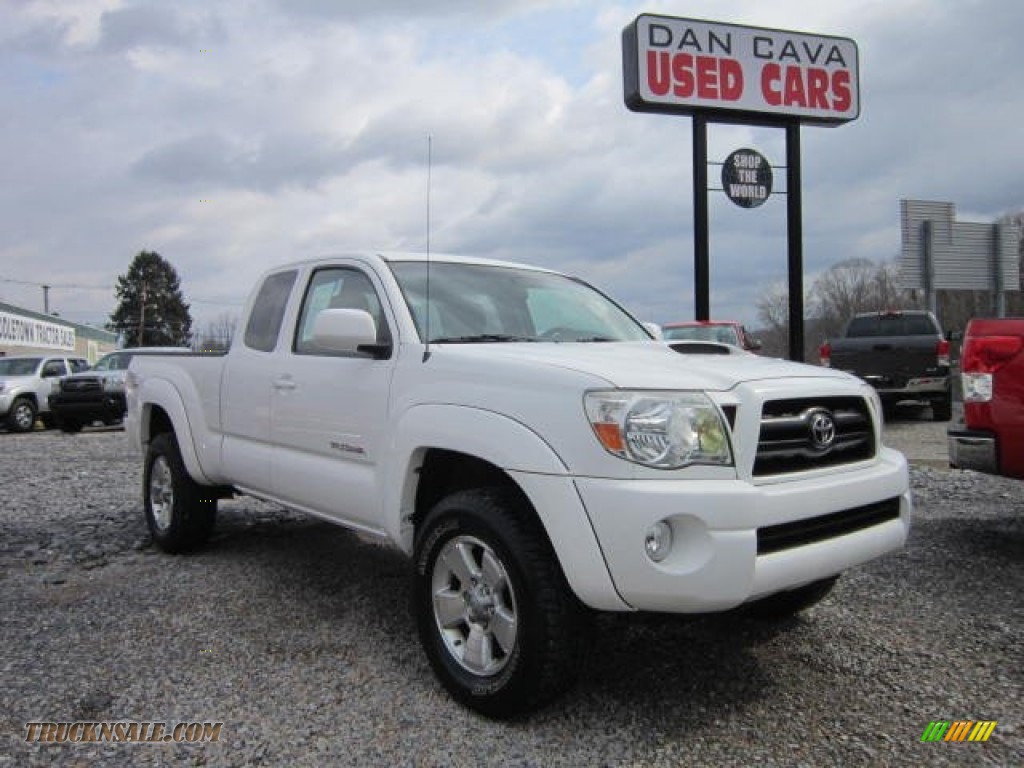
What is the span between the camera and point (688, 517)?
262cm

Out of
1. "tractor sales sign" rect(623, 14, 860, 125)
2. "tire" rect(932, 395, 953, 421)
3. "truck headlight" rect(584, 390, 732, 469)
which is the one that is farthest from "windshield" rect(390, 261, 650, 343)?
Result: "tire" rect(932, 395, 953, 421)

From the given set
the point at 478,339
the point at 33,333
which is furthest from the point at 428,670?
the point at 33,333

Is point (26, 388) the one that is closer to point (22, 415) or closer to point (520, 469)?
point (22, 415)

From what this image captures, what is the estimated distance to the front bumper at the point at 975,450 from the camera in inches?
175

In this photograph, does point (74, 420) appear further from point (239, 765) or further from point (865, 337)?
point (239, 765)

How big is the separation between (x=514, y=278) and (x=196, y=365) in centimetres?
225

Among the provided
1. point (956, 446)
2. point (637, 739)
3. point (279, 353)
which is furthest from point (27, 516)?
point (956, 446)

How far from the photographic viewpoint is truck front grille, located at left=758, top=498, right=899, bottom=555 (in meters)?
2.75

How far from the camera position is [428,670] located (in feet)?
11.3

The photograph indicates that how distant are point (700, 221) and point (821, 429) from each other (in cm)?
1183

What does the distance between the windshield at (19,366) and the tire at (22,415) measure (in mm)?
780

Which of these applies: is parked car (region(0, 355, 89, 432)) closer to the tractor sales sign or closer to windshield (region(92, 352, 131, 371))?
windshield (region(92, 352, 131, 371))

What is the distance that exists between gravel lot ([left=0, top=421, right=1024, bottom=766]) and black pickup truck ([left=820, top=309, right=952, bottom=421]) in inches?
298

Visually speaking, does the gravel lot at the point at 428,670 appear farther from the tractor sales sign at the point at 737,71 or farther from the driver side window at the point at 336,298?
the tractor sales sign at the point at 737,71
